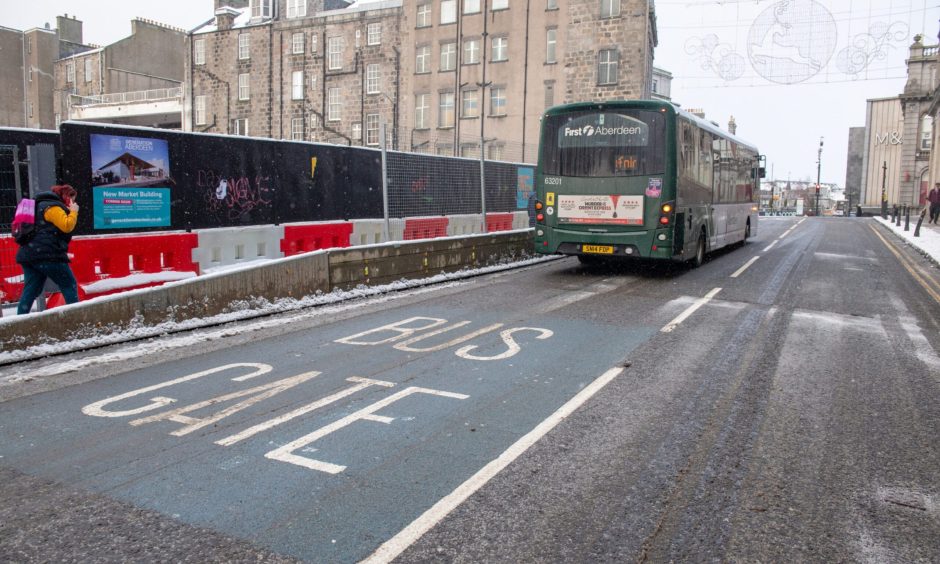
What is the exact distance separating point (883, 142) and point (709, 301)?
7234cm

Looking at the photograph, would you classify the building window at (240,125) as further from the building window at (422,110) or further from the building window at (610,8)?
the building window at (610,8)

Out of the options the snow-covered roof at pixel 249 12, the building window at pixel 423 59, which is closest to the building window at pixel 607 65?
the building window at pixel 423 59

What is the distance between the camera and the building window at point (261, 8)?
5716cm

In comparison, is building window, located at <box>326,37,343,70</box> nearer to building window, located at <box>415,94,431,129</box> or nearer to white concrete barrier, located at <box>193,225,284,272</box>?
building window, located at <box>415,94,431,129</box>

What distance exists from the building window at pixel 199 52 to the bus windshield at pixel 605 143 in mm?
54619

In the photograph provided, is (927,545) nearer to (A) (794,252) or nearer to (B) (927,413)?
(B) (927,413)

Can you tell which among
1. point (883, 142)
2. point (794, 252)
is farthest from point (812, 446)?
point (883, 142)

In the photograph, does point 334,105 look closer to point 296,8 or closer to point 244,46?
point 296,8

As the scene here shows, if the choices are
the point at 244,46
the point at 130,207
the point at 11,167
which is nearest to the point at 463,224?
the point at 130,207

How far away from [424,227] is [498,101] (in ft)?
109

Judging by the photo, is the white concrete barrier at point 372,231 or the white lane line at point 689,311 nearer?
the white lane line at point 689,311

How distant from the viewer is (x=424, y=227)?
17047 millimetres

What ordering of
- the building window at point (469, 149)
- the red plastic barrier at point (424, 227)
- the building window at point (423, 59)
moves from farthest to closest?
the building window at point (423, 59), the building window at point (469, 149), the red plastic barrier at point (424, 227)

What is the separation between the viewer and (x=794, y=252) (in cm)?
1964
